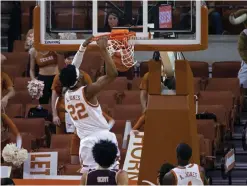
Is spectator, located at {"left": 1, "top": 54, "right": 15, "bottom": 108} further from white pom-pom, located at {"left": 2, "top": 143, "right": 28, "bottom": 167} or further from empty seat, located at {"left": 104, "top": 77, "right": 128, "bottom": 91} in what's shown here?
empty seat, located at {"left": 104, "top": 77, "right": 128, "bottom": 91}

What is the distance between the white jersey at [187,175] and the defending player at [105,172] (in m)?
0.91

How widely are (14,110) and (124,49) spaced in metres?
3.05

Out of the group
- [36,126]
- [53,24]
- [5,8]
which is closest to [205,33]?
[53,24]

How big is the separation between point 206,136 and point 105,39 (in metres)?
2.34

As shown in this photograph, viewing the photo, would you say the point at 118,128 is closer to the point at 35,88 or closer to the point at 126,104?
the point at 126,104

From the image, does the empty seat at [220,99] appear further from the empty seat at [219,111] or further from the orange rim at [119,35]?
the orange rim at [119,35]

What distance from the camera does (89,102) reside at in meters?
9.23

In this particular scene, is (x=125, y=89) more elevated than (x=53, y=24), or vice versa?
(x=53, y=24)

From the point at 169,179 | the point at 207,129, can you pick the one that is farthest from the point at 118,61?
the point at 207,129

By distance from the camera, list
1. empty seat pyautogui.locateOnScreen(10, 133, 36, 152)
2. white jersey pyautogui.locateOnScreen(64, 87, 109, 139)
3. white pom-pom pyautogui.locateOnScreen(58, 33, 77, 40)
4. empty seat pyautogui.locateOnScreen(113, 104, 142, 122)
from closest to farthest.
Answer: white jersey pyautogui.locateOnScreen(64, 87, 109, 139) → white pom-pom pyautogui.locateOnScreen(58, 33, 77, 40) → empty seat pyautogui.locateOnScreen(10, 133, 36, 152) → empty seat pyautogui.locateOnScreen(113, 104, 142, 122)

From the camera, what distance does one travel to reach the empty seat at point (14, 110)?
→ 12.1 meters

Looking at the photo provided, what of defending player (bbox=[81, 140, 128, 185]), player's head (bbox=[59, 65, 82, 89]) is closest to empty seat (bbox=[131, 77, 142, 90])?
player's head (bbox=[59, 65, 82, 89])

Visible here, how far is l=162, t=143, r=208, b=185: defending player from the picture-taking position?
27.6 feet

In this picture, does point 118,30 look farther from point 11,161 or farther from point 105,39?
point 11,161
